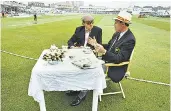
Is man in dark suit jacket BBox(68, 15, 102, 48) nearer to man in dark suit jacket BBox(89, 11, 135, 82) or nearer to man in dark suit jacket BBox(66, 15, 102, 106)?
man in dark suit jacket BBox(66, 15, 102, 106)

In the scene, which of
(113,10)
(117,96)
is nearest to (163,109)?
(117,96)

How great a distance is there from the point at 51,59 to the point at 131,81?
314 cm

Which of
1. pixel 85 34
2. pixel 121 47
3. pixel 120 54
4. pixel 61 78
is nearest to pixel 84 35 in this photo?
pixel 85 34

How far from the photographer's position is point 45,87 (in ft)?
11.4

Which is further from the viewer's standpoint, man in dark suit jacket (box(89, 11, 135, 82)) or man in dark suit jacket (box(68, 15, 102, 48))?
Answer: man in dark suit jacket (box(68, 15, 102, 48))

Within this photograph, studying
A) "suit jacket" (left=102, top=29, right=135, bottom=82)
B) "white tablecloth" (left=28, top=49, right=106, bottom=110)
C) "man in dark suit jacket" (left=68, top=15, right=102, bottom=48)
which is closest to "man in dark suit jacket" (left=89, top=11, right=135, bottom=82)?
"suit jacket" (left=102, top=29, right=135, bottom=82)

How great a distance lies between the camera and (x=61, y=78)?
11.4 feet

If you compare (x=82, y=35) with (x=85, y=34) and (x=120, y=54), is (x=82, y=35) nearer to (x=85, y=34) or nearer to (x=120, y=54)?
(x=85, y=34)

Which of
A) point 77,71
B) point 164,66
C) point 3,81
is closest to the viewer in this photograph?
→ point 77,71

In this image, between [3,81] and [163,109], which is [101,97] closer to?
[163,109]

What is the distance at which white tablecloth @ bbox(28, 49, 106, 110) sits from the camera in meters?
3.38

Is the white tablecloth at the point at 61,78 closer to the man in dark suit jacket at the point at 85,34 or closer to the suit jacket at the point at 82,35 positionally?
the man in dark suit jacket at the point at 85,34

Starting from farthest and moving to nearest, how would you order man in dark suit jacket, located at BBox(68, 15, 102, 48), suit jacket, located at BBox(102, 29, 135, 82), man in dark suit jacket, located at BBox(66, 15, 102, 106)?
man in dark suit jacket, located at BBox(68, 15, 102, 48) < man in dark suit jacket, located at BBox(66, 15, 102, 106) < suit jacket, located at BBox(102, 29, 135, 82)

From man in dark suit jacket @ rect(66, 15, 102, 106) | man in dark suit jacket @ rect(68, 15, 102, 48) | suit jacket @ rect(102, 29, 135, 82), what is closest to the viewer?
suit jacket @ rect(102, 29, 135, 82)
